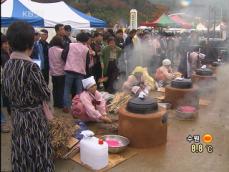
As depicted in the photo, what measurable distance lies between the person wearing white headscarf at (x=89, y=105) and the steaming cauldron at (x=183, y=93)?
6.70 feet

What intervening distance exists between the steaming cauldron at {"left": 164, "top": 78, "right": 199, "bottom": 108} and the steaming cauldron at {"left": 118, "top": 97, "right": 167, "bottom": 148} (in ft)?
6.82

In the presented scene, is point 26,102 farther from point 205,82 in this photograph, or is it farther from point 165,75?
point 165,75

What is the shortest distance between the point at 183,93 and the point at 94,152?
11.2 feet

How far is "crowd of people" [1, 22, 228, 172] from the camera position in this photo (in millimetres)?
2709

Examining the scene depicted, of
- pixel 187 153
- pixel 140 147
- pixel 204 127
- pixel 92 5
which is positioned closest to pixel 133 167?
pixel 140 147

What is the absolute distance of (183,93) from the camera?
700 cm

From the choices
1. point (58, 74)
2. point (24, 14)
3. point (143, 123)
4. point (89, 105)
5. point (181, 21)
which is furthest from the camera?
point (181, 21)

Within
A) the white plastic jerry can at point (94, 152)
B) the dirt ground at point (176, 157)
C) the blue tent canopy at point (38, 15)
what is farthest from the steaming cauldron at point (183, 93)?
the blue tent canopy at point (38, 15)

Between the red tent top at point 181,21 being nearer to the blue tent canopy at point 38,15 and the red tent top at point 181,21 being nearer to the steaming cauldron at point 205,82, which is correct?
the blue tent canopy at point 38,15

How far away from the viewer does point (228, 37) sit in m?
14.0

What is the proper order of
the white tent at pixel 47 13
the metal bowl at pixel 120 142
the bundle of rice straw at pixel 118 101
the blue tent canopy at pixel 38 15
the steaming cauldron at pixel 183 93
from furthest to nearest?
the white tent at pixel 47 13
the blue tent canopy at pixel 38 15
the steaming cauldron at pixel 183 93
the bundle of rice straw at pixel 118 101
the metal bowl at pixel 120 142

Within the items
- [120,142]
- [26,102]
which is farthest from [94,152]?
[26,102]

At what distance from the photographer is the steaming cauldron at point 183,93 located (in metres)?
6.98

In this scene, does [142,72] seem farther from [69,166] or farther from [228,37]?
[228,37]
